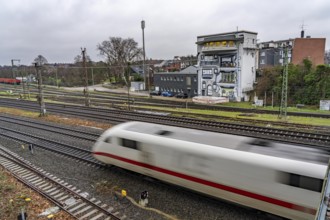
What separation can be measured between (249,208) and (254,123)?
16790 millimetres

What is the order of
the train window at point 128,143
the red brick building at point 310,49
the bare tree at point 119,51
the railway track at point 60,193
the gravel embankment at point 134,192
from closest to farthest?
the gravel embankment at point 134,192 < the railway track at point 60,193 < the train window at point 128,143 < the red brick building at point 310,49 < the bare tree at point 119,51

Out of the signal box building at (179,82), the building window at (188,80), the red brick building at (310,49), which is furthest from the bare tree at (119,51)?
the red brick building at (310,49)

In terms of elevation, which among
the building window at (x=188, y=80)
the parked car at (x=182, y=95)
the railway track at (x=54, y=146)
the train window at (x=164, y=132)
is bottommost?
the railway track at (x=54, y=146)

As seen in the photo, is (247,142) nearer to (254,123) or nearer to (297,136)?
(297,136)

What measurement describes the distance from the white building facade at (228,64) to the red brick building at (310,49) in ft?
57.6

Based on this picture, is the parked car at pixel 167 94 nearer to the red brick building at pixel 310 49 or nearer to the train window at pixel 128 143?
the red brick building at pixel 310 49

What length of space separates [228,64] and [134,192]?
4205 cm

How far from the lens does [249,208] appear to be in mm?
9641

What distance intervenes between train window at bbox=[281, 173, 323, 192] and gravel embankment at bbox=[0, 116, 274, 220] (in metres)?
2.05

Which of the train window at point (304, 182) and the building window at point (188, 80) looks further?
the building window at point (188, 80)

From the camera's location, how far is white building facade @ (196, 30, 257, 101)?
47.1 meters

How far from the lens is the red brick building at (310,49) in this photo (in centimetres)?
5751

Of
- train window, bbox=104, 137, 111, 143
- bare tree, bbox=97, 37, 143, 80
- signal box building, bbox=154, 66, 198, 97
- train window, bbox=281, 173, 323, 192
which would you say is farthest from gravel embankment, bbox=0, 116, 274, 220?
bare tree, bbox=97, 37, 143, 80

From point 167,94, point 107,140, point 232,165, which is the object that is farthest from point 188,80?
point 232,165
